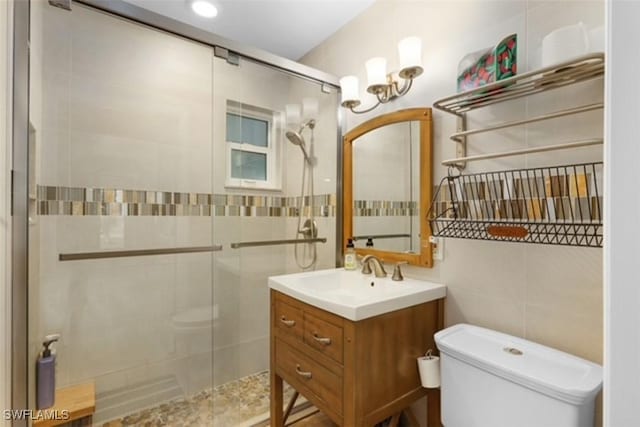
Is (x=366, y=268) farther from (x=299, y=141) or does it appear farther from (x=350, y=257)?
(x=299, y=141)

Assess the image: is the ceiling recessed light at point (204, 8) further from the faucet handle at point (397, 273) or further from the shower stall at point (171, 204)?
the faucet handle at point (397, 273)

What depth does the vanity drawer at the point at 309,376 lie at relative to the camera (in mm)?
1154

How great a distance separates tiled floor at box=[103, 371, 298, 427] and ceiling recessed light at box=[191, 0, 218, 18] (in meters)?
2.26

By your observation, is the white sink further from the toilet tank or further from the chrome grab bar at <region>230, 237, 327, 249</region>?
the chrome grab bar at <region>230, 237, 327, 249</region>

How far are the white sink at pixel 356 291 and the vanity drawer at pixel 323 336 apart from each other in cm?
7

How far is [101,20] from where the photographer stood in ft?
5.08

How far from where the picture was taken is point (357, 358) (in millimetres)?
1081

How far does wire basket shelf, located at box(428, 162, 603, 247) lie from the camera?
999mm

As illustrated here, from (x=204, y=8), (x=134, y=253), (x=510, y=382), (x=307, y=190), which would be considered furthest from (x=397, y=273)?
(x=204, y=8)

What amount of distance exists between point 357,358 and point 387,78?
1371mm

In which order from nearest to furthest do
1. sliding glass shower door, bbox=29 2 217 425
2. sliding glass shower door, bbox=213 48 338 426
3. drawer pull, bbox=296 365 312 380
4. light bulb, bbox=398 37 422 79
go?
drawer pull, bbox=296 365 312 380, light bulb, bbox=398 37 422 79, sliding glass shower door, bbox=29 2 217 425, sliding glass shower door, bbox=213 48 338 426

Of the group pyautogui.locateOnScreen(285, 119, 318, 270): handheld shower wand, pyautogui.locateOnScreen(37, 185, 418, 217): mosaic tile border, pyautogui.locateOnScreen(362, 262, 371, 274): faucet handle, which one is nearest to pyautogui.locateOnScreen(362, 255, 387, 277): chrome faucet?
pyautogui.locateOnScreen(362, 262, 371, 274): faucet handle

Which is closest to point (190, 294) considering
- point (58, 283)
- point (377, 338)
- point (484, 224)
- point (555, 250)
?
point (58, 283)

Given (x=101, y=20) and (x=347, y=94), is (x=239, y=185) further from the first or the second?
(x=101, y=20)
